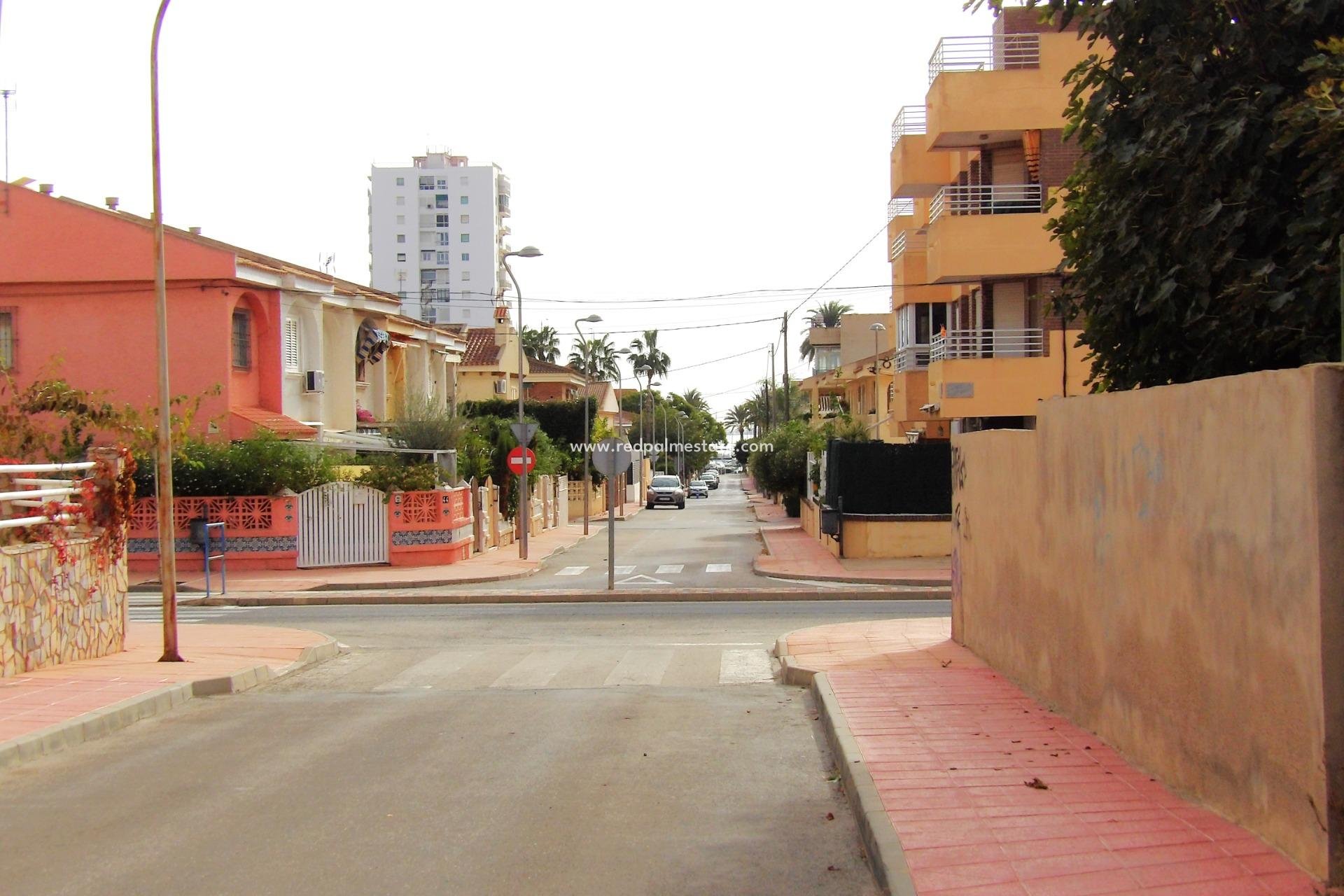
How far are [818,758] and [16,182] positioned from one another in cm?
3029

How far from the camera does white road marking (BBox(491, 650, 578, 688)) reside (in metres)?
13.1

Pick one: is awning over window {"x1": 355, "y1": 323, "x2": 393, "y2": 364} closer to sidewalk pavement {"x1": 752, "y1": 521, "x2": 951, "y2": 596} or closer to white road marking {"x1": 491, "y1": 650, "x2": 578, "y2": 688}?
sidewalk pavement {"x1": 752, "y1": 521, "x2": 951, "y2": 596}

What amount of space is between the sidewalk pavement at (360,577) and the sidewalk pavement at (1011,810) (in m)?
17.1

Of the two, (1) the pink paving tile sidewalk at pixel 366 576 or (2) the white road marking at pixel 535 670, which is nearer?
(2) the white road marking at pixel 535 670

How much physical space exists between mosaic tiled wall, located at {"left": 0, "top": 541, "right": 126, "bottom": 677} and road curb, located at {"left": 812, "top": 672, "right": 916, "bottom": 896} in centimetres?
773

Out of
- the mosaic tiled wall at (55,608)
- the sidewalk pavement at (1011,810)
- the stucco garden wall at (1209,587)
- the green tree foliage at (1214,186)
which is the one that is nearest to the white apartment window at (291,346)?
the mosaic tiled wall at (55,608)

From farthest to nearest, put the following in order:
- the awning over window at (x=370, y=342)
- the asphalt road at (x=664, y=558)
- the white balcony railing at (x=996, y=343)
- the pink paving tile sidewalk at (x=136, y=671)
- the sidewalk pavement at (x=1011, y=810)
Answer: the awning over window at (x=370, y=342) → the white balcony railing at (x=996, y=343) → the asphalt road at (x=664, y=558) → the pink paving tile sidewalk at (x=136, y=671) → the sidewalk pavement at (x=1011, y=810)

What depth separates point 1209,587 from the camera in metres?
6.20

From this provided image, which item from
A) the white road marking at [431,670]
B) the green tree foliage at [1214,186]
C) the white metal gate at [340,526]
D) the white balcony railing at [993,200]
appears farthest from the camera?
the white metal gate at [340,526]

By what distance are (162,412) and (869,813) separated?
9.75 m

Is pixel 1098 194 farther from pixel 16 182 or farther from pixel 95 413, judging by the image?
pixel 16 182

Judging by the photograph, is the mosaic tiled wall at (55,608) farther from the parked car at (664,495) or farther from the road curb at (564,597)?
the parked car at (664,495)

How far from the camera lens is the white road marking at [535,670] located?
13.1 meters

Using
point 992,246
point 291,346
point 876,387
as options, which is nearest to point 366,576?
point 291,346
